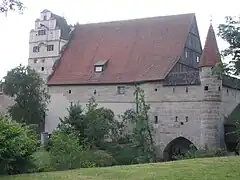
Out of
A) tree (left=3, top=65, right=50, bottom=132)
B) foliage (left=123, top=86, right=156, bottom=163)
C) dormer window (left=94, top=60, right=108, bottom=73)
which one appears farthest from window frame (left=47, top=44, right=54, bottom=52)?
foliage (left=123, top=86, right=156, bottom=163)

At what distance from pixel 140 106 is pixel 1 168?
78.7 feet

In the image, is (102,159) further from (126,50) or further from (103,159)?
(126,50)

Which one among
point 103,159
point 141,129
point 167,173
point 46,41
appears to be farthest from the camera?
point 46,41

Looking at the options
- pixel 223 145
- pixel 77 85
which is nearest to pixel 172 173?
pixel 223 145

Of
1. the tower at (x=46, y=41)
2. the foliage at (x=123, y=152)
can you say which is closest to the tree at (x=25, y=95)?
the tower at (x=46, y=41)

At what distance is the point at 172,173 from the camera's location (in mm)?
13984

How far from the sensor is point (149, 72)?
40.7 m

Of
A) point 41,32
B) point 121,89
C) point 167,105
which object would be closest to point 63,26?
point 41,32

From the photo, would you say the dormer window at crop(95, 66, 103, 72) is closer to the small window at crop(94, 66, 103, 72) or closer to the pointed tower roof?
the small window at crop(94, 66, 103, 72)

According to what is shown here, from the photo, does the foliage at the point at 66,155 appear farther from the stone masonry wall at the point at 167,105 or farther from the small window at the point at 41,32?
the small window at the point at 41,32

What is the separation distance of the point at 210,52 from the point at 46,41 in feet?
66.8

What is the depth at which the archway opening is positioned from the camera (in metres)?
38.8

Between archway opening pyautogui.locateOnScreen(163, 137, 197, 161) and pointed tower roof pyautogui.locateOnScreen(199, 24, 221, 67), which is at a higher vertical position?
pointed tower roof pyautogui.locateOnScreen(199, 24, 221, 67)

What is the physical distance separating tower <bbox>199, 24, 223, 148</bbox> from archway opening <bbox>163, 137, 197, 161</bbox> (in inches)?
85.7
